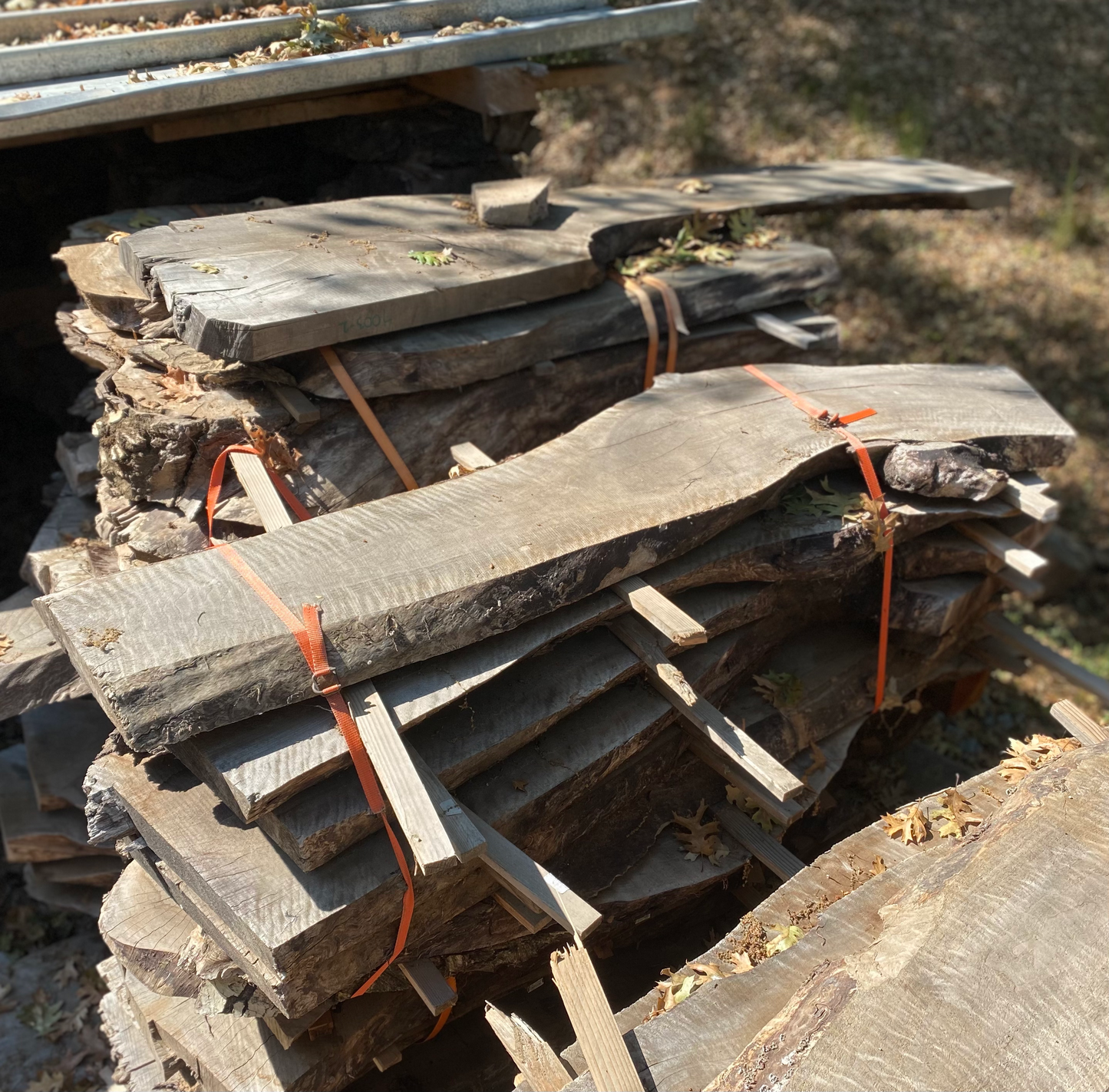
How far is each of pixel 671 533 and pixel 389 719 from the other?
1.18 m

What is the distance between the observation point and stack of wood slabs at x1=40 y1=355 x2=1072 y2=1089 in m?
2.60

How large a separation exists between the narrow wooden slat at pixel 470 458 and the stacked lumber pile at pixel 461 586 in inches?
0.7

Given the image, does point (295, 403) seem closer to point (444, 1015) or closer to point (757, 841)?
point (444, 1015)

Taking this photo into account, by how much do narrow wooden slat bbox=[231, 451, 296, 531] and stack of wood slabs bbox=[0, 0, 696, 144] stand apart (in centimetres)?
185

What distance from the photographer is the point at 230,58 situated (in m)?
4.76

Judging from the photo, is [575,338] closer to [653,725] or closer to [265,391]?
→ [265,391]

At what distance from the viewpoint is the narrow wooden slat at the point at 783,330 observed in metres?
4.71

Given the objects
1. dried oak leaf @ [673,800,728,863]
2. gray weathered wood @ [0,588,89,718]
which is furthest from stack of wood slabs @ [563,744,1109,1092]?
gray weathered wood @ [0,588,89,718]

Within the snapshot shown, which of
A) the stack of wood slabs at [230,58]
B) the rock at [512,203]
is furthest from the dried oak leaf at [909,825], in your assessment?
the stack of wood slabs at [230,58]

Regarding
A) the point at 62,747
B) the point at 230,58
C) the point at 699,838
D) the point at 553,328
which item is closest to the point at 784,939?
the point at 699,838

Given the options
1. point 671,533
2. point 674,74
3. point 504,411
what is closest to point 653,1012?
point 671,533

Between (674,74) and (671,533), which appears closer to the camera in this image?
(671,533)

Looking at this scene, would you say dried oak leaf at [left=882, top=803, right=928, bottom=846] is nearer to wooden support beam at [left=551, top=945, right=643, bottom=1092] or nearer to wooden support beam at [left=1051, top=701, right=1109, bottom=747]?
wooden support beam at [left=1051, top=701, right=1109, bottom=747]

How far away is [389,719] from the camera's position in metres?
2.67
